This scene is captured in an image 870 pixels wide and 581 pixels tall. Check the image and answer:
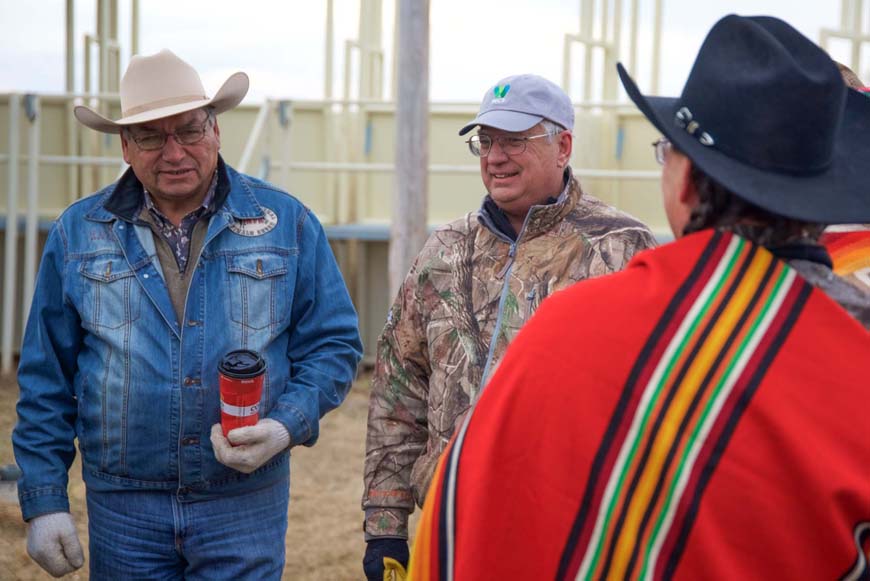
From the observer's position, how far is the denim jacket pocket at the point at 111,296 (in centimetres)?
284

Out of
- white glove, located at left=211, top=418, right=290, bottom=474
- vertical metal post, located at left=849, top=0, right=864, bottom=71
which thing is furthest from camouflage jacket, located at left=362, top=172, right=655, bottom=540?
vertical metal post, located at left=849, top=0, right=864, bottom=71

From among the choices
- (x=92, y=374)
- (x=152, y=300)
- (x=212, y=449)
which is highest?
(x=152, y=300)

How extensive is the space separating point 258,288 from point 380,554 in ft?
2.54

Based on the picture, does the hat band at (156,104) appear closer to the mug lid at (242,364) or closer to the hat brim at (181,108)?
the hat brim at (181,108)

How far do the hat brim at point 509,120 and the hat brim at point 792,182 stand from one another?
112cm

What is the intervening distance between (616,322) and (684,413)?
0.51 feet

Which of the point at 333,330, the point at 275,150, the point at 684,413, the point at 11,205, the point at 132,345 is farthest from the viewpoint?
the point at 275,150

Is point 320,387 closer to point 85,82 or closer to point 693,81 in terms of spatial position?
point 693,81

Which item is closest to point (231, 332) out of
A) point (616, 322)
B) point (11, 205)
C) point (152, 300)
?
point (152, 300)

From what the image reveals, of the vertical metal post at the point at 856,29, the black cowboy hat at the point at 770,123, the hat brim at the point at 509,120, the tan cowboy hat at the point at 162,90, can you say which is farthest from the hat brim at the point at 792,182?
the vertical metal post at the point at 856,29

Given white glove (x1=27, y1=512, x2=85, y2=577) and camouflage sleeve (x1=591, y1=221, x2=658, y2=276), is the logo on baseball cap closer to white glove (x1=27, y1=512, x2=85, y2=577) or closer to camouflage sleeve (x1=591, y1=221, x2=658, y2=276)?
camouflage sleeve (x1=591, y1=221, x2=658, y2=276)

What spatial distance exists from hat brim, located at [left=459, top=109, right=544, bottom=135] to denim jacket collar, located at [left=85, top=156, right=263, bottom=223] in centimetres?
67

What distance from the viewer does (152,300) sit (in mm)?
2834

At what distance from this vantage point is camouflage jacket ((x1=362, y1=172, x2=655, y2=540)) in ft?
8.84
